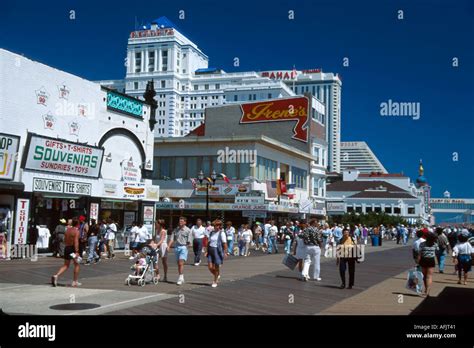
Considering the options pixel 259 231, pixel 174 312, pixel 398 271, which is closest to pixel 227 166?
pixel 259 231

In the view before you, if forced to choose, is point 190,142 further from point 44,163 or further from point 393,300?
point 393,300

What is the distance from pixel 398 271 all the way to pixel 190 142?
30.9m

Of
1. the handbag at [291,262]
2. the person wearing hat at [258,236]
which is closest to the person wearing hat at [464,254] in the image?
the handbag at [291,262]

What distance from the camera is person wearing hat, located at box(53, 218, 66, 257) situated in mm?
22438

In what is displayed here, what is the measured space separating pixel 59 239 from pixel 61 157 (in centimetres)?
428

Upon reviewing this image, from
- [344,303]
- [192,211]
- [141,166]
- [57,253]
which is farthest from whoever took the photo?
[192,211]

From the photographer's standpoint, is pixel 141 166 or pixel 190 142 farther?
pixel 190 142

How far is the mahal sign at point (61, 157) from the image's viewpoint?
23.3 m

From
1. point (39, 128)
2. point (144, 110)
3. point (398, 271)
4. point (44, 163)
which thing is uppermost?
point (144, 110)

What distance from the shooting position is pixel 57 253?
23.7m

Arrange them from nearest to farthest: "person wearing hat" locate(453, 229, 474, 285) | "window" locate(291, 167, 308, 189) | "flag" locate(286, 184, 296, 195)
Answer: "person wearing hat" locate(453, 229, 474, 285) → "flag" locate(286, 184, 296, 195) → "window" locate(291, 167, 308, 189)

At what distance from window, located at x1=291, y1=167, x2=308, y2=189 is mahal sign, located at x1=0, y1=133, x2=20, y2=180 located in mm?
36309

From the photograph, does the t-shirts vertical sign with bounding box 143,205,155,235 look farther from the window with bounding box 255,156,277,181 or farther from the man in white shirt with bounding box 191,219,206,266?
the window with bounding box 255,156,277,181

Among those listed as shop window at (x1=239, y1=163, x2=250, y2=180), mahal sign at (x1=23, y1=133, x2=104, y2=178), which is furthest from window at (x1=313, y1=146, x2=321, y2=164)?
mahal sign at (x1=23, y1=133, x2=104, y2=178)
